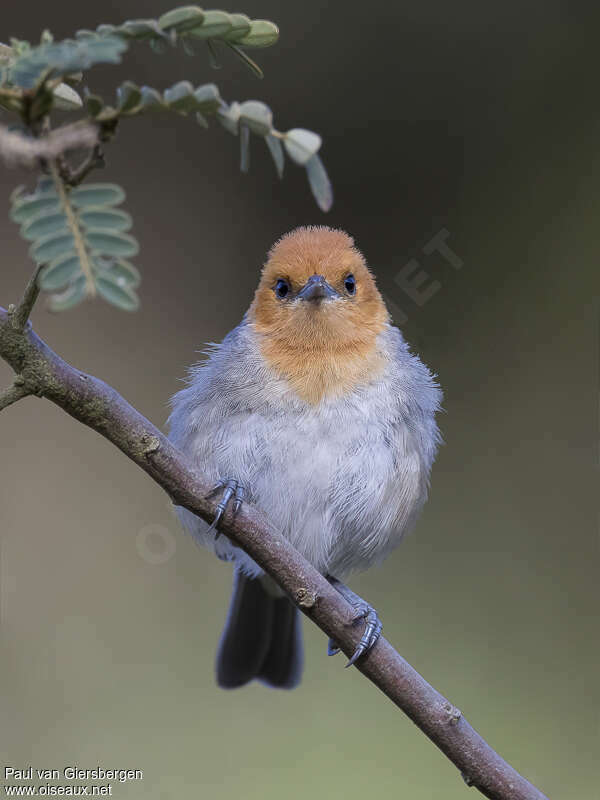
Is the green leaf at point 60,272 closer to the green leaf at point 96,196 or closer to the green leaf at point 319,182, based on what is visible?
the green leaf at point 96,196

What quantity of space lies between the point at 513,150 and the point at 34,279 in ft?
15.5

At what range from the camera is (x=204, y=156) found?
6059mm

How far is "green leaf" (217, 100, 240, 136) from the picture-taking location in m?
1.53

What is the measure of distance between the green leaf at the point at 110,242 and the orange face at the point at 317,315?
188cm

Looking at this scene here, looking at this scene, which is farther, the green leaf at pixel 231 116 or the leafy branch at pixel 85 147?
the green leaf at pixel 231 116

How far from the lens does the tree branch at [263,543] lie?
1926 millimetres

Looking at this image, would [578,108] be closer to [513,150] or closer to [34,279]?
[513,150]

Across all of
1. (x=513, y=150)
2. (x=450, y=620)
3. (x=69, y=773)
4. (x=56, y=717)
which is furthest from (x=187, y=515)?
(x=513, y=150)

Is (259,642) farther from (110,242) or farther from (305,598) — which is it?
(110,242)

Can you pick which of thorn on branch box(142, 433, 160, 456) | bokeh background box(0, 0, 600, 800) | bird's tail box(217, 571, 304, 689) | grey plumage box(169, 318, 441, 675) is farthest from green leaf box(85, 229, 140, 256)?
bokeh background box(0, 0, 600, 800)

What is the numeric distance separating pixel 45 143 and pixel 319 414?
1934 mm

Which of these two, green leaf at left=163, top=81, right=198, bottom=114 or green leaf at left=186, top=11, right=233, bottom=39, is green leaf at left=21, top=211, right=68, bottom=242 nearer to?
green leaf at left=163, top=81, right=198, bottom=114

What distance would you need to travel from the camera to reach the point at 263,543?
224cm

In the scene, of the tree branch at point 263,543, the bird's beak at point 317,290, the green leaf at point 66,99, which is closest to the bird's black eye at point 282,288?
the bird's beak at point 317,290
